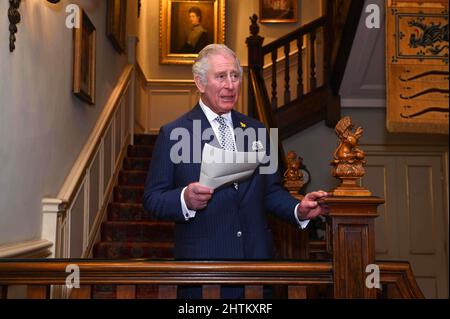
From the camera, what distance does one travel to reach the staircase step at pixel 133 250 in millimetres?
4742

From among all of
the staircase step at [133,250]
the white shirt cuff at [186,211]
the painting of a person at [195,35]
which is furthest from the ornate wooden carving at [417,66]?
the painting of a person at [195,35]

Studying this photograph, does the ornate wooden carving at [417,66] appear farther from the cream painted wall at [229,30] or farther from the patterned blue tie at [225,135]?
the cream painted wall at [229,30]

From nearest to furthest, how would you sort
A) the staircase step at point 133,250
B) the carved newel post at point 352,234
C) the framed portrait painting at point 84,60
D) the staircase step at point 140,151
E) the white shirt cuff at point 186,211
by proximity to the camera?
1. the carved newel post at point 352,234
2. the white shirt cuff at point 186,211
3. the framed portrait painting at point 84,60
4. the staircase step at point 133,250
5. the staircase step at point 140,151

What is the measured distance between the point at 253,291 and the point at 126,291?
400 mm

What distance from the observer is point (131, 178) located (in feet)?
20.4

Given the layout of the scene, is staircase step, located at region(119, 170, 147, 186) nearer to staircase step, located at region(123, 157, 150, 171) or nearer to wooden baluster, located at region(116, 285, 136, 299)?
staircase step, located at region(123, 157, 150, 171)

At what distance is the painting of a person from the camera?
8.70 m

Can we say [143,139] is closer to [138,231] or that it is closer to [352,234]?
[138,231]

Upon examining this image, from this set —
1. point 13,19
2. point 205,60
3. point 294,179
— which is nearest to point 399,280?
point 205,60

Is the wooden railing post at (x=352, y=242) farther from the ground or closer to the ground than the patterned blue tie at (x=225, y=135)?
closer to the ground

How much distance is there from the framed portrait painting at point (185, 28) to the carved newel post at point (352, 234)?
7302 mm

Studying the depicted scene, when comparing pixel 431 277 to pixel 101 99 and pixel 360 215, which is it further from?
pixel 360 215

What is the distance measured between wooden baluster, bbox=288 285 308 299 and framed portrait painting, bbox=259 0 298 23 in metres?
7.30
